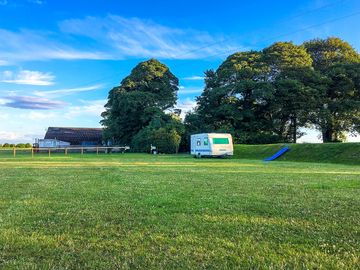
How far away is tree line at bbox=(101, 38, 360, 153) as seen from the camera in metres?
38.2

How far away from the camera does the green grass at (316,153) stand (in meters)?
24.6

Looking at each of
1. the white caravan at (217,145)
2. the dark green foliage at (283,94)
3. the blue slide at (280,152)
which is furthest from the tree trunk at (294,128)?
the white caravan at (217,145)

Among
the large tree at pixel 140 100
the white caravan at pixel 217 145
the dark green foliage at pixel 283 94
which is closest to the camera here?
the white caravan at pixel 217 145

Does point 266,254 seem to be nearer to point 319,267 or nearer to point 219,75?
point 319,267

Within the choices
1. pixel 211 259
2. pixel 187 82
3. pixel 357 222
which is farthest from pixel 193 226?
pixel 187 82

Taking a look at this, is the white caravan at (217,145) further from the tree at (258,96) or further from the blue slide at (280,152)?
the tree at (258,96)

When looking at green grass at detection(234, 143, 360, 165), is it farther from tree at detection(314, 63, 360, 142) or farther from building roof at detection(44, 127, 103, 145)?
building roof at detection(44, 127, 103, 145)

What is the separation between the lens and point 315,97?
38250mm

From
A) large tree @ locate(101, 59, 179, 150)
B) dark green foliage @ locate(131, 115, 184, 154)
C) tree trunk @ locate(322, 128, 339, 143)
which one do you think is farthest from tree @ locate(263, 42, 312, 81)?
large tree @ locate(101, 59, 179, 150)

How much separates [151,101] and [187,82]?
747 centimetres

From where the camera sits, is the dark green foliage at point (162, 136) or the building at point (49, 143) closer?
the dark green foliage at point (162, 136)

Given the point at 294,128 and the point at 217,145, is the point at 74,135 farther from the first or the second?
the point at 217,145

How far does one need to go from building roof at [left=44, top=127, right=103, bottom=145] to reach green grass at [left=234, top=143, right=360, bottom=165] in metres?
40.5

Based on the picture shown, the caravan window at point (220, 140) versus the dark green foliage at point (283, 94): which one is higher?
the dark green foliage at point (283, 94)
